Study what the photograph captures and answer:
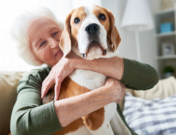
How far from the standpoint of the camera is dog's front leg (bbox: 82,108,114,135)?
81cm

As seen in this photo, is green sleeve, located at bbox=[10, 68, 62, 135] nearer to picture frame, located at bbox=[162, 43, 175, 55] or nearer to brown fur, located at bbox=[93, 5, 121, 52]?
brown fur, located at bbox=[93, 5, 121, 52]

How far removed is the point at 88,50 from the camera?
83 centimetres

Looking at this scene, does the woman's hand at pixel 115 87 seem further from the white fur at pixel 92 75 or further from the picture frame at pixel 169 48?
the picture frame at pixel 169 48

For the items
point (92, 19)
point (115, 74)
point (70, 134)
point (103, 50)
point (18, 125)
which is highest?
point (92, 19)

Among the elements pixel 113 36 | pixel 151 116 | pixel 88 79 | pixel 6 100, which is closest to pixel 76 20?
pixel 113 36

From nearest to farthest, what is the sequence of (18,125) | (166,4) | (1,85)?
(18,125) → (1,85) → (166,4)

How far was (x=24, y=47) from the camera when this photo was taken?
1.18 m

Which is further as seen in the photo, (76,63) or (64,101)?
(76,63)

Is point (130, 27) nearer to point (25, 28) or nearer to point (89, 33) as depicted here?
point (25, 28)

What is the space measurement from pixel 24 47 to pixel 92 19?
567mm

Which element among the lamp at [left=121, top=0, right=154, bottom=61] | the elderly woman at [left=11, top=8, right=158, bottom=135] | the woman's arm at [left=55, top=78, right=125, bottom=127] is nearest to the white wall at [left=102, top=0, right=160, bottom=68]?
the lamp at [left=121, top=0, right=154, bottom=61]

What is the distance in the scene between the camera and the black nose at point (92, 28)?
81cm

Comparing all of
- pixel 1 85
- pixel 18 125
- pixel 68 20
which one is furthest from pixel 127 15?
pixel 18 125

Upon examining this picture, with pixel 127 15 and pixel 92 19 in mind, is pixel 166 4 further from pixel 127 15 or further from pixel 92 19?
pixel 92 19
